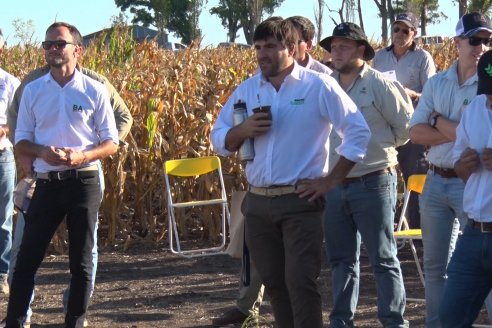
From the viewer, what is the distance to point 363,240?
22.7 ft

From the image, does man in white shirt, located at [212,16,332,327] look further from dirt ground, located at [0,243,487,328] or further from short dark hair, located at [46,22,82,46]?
short dark hair, located at [46,22,82,46]

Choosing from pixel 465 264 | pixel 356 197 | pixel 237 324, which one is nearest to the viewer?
pixel 465 264

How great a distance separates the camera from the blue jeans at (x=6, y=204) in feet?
28.9

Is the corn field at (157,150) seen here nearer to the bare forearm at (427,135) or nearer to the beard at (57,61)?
the beard at (57,61)

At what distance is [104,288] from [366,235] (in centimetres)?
320

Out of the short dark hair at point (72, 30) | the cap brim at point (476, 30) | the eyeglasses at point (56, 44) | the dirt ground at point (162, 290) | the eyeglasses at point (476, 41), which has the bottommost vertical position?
the dirt ground at point (162, 290)

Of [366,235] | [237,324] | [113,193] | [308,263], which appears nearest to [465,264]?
[308,263]

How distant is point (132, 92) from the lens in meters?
11.2

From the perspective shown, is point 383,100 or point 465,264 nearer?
point 465,264

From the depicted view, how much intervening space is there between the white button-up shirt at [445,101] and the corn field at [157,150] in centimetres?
497

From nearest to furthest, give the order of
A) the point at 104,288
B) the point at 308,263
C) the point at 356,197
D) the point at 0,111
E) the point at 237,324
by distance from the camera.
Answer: the point at 308,263, the point at 356,197, the point at 237,324, the point at 0,111, the point at 104,288

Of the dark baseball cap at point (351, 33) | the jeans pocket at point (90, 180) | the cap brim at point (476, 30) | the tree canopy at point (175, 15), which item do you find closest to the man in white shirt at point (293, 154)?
the cap brim at point (476, 30)

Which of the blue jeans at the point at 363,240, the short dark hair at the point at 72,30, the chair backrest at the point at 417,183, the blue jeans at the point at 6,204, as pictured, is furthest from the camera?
the blue jeans at the point at 6,204

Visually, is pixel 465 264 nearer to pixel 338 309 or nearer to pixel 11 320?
pixel 338 309
